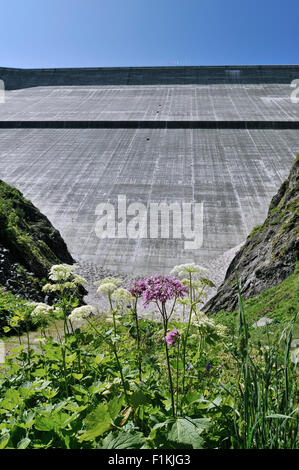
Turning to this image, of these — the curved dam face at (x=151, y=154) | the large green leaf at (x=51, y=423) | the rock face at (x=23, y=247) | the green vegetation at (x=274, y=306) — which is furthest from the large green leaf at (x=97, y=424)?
the curved dam face at (x=151, y=154)

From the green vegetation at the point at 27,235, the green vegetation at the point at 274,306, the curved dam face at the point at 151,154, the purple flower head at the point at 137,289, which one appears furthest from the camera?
the curved dam face at the point at 151,154

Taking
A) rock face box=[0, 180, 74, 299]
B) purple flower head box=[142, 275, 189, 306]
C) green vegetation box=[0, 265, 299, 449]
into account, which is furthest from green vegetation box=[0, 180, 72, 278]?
purple flower head box=[142, 275, 189, 306]

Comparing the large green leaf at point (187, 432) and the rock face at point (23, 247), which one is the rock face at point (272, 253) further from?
the large green leaf at point (187, 432)

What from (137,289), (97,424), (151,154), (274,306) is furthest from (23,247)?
(151,154)

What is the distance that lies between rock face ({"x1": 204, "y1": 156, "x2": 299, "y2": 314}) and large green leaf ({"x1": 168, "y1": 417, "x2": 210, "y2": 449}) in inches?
196

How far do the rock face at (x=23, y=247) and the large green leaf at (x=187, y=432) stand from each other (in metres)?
5.63

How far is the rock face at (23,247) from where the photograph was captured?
267 inches

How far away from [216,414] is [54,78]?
37.5m

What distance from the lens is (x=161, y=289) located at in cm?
165

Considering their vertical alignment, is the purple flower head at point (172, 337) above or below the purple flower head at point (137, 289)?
below

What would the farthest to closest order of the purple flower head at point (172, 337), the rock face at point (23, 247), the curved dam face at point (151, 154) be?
the curved dam face at point (151, 154) < the rock face at point (23, 247) < the purple flower head at point (172, 337)

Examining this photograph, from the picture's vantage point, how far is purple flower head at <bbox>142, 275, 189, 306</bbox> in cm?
164

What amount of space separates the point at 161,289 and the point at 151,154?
66.8 feet

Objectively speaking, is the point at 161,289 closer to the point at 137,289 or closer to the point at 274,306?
the point at 137,289
